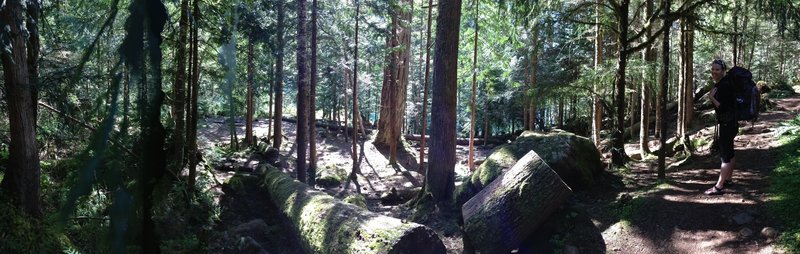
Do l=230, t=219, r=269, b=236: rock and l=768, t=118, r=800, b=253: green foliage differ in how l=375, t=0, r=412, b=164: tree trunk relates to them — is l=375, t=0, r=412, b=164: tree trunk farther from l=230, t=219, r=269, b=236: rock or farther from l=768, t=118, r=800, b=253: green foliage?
l=768, t=118, r=800, b=253: green foliage

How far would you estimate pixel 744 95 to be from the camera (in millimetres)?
6191

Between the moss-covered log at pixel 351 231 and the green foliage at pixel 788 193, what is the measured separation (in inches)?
143

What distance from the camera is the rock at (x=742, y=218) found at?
18.3ft

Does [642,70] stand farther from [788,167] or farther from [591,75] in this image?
[788,167]

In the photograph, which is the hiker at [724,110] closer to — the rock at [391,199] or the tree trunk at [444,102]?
the tree trunk at [444,102]

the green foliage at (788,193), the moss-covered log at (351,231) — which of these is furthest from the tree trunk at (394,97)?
the green foliage at (788,193)

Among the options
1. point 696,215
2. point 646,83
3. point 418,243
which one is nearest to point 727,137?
point 696,215

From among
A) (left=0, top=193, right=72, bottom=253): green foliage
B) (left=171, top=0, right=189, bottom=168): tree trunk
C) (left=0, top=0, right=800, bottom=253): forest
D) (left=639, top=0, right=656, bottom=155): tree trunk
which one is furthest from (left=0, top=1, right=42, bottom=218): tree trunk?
(left=639, top=0, right=656, bottom=155): tree trunk

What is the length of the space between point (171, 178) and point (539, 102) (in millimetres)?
10549

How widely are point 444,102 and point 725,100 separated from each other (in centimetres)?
435

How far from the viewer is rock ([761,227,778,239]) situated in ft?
16.8

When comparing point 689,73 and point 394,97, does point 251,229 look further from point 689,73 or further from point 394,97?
point 689,73

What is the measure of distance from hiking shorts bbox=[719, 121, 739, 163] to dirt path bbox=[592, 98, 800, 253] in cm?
55

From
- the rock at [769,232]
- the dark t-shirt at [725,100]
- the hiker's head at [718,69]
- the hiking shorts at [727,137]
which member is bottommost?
the rock at [769,232]
